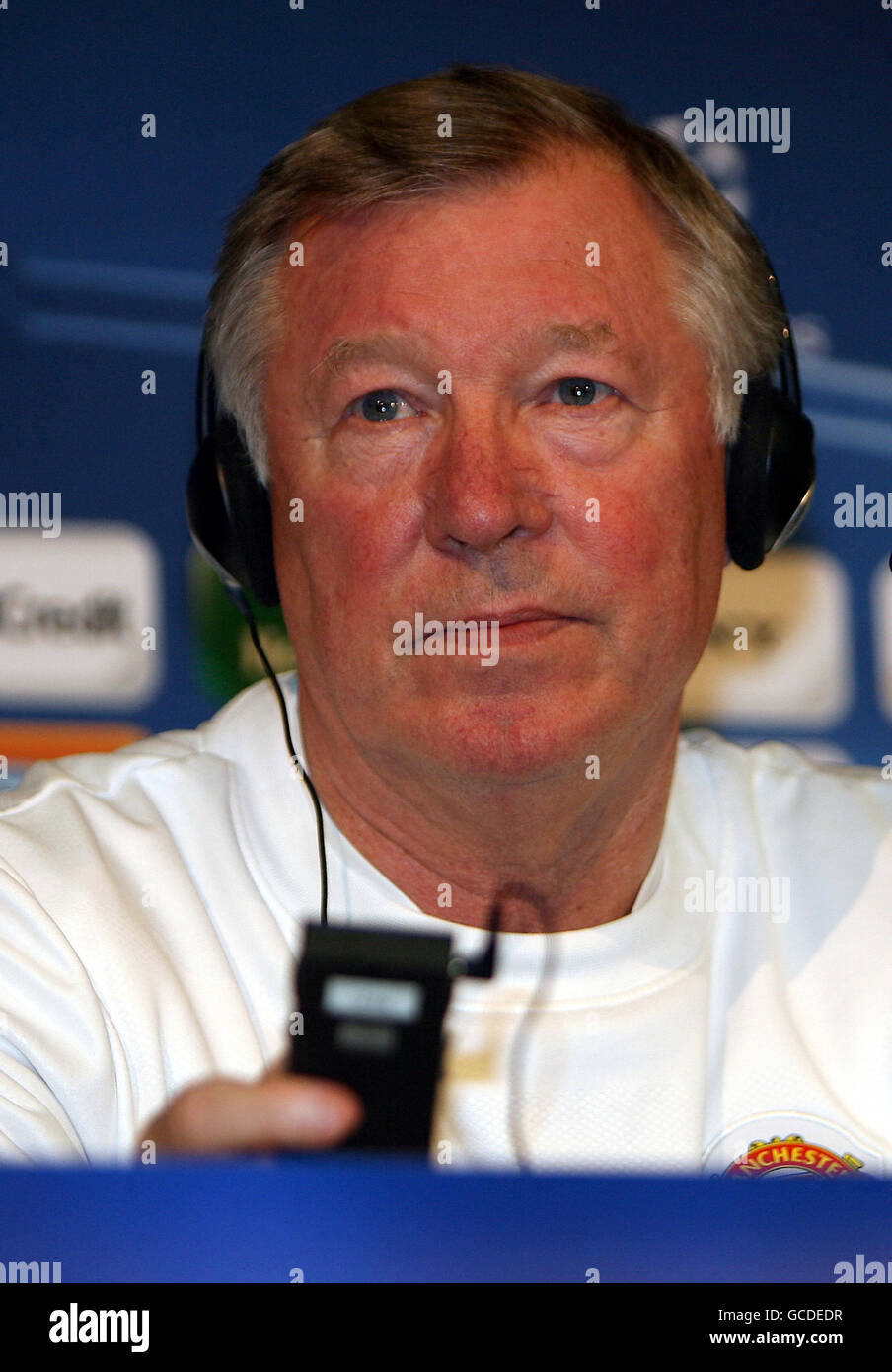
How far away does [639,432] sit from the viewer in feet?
4.06

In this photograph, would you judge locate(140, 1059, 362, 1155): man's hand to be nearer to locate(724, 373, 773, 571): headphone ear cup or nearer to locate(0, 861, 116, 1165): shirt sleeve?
locate(0, 861, 116, 1165): shirt sleeve

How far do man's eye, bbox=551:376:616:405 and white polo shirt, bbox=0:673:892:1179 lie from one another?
15.4 inches

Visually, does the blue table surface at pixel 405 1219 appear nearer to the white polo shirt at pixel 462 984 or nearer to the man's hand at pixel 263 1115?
the man's hand at pixel 263 1115

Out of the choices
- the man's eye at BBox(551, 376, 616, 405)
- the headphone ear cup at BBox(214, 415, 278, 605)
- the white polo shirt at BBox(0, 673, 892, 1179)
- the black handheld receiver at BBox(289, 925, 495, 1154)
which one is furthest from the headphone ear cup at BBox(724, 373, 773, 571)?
the black handheld receiver at BBox(289, 925, 495, 1154)

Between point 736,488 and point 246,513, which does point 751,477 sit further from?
point 246,513

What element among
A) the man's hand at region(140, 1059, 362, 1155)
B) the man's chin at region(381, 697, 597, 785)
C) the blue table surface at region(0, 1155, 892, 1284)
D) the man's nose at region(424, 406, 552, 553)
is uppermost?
the man's nose at region(424, 406, 552, 553)

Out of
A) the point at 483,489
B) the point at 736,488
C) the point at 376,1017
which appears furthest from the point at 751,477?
the point at 376,1017

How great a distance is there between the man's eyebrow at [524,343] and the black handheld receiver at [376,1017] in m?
0.56

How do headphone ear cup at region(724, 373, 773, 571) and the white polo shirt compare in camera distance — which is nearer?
the white polo shirt

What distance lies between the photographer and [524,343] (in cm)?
118

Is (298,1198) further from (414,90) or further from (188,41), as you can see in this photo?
(188,41)

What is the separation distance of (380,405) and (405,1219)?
2.37 feet

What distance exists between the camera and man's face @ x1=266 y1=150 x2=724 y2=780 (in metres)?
1.17
